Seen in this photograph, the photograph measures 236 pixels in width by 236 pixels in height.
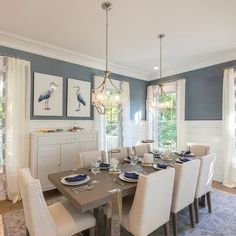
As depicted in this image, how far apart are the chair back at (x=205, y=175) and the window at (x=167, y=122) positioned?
7.31ft

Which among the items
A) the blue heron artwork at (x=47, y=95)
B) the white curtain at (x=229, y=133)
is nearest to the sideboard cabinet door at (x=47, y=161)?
the blue heron artwork at (x=47, y=95)

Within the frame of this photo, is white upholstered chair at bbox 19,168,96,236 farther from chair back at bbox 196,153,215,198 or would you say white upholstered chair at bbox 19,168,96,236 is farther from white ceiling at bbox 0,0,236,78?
white ceiling at bbox 0,0,236,78

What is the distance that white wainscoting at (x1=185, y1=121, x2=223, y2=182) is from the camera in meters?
4.21

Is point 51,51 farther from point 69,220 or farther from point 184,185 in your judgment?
point 184,185

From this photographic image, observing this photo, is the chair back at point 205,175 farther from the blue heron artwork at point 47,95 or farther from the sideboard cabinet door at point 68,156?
the blue heron artwork at point 47,95

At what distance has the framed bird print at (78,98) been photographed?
4.11m

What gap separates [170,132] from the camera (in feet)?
17.2

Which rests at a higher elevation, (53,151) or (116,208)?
(53,151)

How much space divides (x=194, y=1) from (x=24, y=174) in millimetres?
2762

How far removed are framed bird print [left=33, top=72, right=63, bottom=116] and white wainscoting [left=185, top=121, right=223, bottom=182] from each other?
323 centimetres

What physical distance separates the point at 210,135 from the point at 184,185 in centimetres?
262

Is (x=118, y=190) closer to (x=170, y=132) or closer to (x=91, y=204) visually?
(x=91, y=204)

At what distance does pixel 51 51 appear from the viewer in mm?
3785

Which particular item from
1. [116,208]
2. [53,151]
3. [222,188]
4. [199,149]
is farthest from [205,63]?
[116,208]
